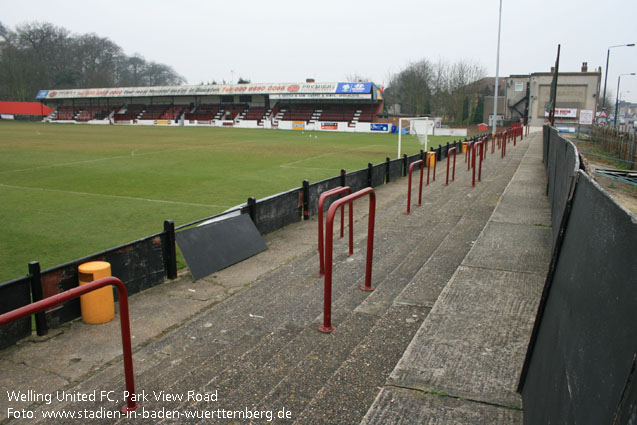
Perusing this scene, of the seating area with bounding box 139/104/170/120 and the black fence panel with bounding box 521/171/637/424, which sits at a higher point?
the seating area with bounding box 139/104/170/120

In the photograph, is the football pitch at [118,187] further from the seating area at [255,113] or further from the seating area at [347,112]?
the seating area at [255,113]

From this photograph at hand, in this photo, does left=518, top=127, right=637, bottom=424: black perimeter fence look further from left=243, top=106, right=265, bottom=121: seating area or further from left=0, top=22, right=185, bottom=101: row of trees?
left=0, top=22, right=185, bottom=101: row of trees

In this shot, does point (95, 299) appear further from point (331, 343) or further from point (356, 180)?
point (356, 180)


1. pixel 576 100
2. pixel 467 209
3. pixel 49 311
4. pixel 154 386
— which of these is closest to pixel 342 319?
pixel 154 386

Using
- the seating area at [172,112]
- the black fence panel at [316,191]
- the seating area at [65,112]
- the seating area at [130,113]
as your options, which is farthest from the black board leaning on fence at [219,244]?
the seating area at [65,112]

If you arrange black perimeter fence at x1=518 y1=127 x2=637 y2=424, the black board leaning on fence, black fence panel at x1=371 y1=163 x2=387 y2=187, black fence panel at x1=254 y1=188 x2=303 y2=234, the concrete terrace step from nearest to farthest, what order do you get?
1. black perimeter fence at x1=518 y1=127 x2=637 y2=424
2. the concrete terrace step
3. the black board leaning on fence
4. black fence panel at x1=254 y1=188 x2=303 y2=234
5. black fence panel at x1=371 y1=163 x2=387 y2=187

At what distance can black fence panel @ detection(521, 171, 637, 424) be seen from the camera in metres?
1.65

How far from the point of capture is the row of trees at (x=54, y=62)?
85438mm

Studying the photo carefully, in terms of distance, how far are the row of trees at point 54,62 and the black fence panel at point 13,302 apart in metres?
96.9

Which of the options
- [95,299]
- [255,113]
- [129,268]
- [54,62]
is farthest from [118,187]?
[54,62]

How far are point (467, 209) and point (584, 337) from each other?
982 centimetres

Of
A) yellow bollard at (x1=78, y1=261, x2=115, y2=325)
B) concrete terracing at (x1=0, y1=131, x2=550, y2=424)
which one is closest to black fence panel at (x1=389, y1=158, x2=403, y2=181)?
concrete terracing at (x1=0, y1=131, x2=550, y2=424)

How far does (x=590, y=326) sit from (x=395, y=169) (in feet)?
50.1

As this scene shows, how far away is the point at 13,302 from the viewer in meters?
5.06
